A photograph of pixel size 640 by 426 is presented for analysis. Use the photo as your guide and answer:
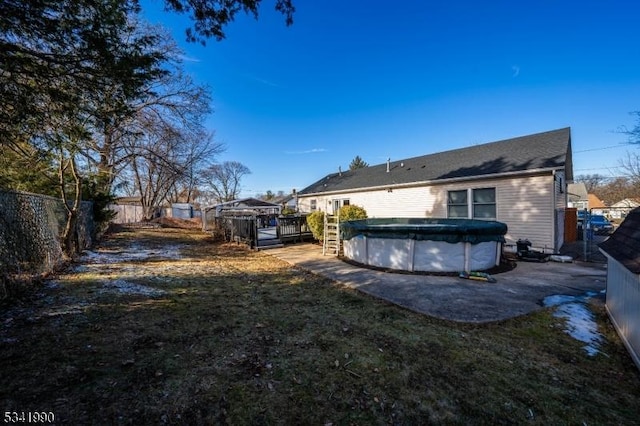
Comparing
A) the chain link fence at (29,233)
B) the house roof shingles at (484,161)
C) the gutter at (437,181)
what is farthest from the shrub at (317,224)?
the chain link fence at (29,233)

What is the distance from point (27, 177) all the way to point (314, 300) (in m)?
8.63

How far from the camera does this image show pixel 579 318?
164 inches

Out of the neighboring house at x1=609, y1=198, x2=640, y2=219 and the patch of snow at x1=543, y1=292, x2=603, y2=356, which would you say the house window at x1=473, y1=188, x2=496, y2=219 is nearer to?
the patch of snow at x1=543, y1=292, x2=603, y2=356

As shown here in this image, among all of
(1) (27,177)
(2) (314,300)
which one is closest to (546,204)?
(2) (314,300)

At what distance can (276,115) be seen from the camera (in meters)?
19.2

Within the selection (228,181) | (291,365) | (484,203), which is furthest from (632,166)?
(228,181)

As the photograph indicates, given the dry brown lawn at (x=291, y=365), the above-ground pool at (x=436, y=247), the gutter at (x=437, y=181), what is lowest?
the dry brown lawn at (x=291, y=365)

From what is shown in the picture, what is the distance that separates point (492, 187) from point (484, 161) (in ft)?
5.49

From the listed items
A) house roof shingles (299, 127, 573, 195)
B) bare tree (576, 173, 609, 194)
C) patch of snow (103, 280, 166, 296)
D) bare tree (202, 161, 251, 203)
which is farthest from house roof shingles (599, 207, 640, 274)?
bare tree (576, 173, 609, 194)

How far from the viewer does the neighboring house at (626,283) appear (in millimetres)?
2992

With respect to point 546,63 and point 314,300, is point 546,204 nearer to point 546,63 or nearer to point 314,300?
point 546,63

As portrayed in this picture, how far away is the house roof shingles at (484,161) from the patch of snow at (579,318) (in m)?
5.58

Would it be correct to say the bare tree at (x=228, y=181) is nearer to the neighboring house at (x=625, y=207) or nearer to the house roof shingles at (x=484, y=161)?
the house roof shingles at (x=484, y=161)

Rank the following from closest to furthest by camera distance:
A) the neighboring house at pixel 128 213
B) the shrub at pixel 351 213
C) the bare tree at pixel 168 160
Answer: the shrub at pixel 351 213 → the bare tree at pixel 168 160 → the neighboring house at pixel 128 213
